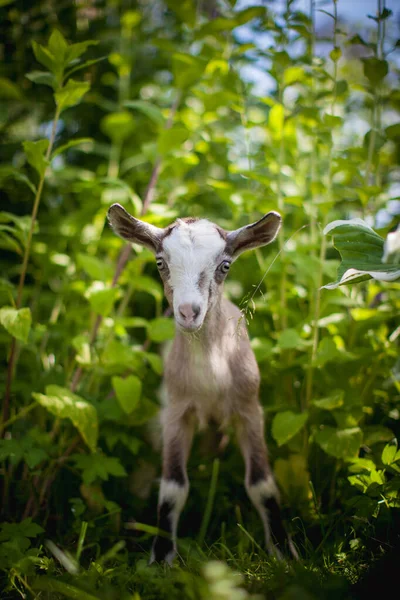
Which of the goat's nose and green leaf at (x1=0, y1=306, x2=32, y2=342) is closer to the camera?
the goat's nose

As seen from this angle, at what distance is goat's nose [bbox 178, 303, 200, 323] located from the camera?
2.35m

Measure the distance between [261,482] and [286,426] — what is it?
1.21ft

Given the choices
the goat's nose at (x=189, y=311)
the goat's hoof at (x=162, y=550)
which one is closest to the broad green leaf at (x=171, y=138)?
the goat's nose at (x=189, y=311)

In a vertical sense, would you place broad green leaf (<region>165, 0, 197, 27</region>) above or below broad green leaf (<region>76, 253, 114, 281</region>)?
above

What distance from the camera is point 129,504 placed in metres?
3.33

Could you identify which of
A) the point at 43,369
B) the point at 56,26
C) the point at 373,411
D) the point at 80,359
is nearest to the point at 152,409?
the point at 80,359

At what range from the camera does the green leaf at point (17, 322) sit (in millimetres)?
2578

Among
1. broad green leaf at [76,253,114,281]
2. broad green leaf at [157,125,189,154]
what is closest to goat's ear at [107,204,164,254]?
broad green leaf at [76,253,114,281]

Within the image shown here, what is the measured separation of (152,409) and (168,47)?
2.63 metres

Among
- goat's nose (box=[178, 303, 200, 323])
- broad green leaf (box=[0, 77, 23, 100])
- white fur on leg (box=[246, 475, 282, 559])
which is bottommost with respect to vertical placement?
white fur on leg (box=[246, 475, 282, 559])

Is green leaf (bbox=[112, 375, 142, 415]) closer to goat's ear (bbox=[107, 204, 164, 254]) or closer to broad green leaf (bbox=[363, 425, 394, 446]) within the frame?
goat's ear (bbox=[107, 204, 164, 254])

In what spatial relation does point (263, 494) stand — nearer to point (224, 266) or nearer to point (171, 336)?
point (171, 336)

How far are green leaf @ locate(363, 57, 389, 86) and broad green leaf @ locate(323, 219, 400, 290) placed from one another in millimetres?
Answer: 1347

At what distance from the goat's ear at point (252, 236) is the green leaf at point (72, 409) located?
3.98 feet
